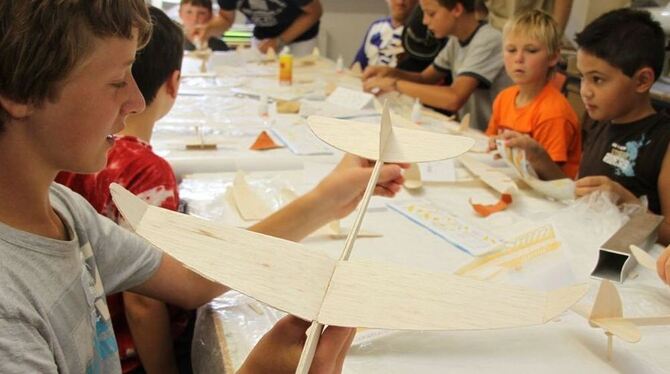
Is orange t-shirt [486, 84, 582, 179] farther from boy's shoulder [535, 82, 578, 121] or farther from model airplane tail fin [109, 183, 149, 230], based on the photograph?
model airplane tail fin [109, 183, 149, 230]

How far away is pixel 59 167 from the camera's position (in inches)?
28.0

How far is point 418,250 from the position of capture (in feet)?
3.93

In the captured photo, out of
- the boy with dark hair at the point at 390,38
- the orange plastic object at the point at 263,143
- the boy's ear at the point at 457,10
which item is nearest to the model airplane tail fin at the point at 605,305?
the orange plastic object at the point at 263,143

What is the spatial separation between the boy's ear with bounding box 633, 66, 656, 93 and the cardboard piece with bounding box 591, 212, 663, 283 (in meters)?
0.64

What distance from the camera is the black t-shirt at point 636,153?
163cm

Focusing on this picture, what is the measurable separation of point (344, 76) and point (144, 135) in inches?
82.4

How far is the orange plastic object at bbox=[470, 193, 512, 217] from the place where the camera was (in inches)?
55.7

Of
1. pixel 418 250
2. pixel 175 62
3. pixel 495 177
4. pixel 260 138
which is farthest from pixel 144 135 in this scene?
pixel 495 177

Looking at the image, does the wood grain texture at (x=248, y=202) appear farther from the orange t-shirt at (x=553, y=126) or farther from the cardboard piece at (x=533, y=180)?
the orange t-shirt at (x=553, y=126)

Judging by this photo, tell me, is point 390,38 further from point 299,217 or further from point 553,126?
point 299,217

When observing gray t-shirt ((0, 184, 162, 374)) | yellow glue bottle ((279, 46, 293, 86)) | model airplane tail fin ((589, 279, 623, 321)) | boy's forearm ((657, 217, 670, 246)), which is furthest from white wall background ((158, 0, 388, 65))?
model airplane tail fin ((589, 279, 623, 321))

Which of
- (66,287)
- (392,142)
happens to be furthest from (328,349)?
(392,142)

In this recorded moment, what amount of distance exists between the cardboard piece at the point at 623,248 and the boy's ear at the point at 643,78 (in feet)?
2.10

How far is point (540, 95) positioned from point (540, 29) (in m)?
0.26
